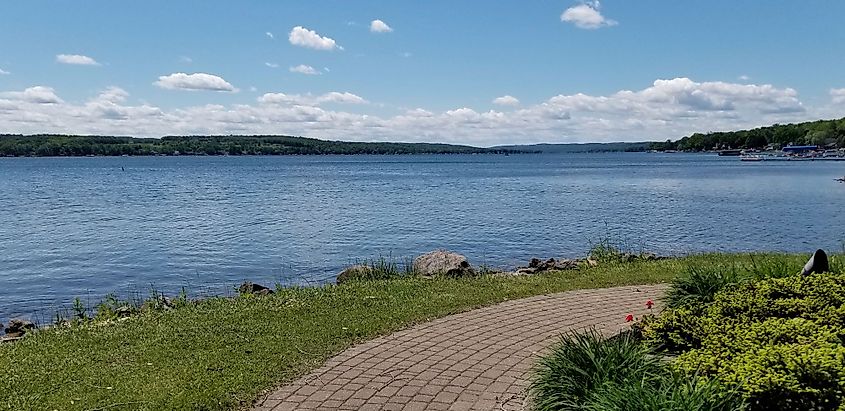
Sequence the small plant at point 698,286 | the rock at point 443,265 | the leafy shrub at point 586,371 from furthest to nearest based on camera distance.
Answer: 1. the rock at point 443,265
2. the small plant at point 698,286
3. the leafy shrub at point 586,371

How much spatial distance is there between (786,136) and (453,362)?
167264mm

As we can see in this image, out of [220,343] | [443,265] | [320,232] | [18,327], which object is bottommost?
[320,232]

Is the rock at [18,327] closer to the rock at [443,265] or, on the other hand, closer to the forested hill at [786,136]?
the rock at [443,265]

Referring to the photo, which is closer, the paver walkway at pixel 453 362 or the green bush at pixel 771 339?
the green bush at pixel 771 339

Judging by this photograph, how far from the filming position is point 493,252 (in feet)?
68.6

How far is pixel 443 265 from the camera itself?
1246cm

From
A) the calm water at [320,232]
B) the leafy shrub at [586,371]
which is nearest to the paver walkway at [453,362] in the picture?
the leafy shrub at [586,371]

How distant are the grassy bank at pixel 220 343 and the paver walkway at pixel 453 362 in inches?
Answer: 11.6

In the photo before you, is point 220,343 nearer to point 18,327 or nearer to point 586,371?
point 586,371

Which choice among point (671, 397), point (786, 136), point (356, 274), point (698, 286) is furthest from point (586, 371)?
point (786, 136)

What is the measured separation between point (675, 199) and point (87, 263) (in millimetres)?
31982

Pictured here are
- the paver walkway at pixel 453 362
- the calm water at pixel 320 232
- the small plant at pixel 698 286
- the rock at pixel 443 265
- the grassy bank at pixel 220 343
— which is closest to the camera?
the paver walkway at pixel 453 362

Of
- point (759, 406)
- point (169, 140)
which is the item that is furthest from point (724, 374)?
point (169, 140)

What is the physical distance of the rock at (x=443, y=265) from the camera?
1204 cm
